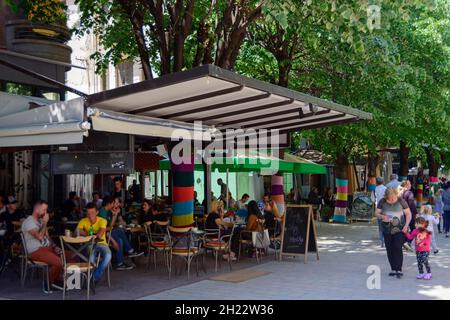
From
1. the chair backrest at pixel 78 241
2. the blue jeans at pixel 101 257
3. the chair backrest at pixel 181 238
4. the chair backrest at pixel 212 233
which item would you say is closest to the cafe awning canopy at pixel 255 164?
the chair backrest at pixel 212 233

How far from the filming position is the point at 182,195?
11.0 m

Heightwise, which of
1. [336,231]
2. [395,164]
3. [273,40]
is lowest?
[336,231]

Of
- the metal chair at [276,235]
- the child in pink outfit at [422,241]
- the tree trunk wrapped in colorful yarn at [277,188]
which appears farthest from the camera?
the tree trunk wrapped in colorful yarn at [277,188]

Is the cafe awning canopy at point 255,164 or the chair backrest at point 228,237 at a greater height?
the cafe awning canopy at point 255,164

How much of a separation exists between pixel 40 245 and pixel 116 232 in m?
1.79

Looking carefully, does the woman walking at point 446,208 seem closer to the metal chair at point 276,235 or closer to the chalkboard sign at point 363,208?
the chalkboard sign at point 363,208

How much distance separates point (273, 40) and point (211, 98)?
292 inches

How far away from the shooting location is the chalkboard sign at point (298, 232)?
10867 millimetres

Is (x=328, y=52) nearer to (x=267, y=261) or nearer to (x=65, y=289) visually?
(x=267, y=261)

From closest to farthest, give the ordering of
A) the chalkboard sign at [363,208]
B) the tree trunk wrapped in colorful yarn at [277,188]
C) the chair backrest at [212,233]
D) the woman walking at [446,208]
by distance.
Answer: the chair backrest at [212,233] < the tree trunk wrapped in colorful yarn at [277,188] < the woman walking at [446,208] < the chalkboard sign at [363,208]

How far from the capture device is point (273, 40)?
607 inches

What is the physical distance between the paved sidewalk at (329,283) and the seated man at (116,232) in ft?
5.68

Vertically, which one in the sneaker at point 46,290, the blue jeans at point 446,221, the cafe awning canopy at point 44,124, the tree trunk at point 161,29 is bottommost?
the sneaker at point 46,290
